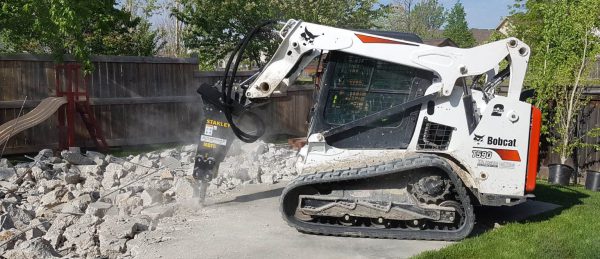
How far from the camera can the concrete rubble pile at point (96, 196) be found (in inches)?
253

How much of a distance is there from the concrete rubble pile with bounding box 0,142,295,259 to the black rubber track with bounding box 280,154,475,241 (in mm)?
1712

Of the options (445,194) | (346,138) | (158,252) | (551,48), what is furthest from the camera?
(551,48)

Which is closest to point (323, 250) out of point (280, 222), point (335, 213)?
point (335, 213)

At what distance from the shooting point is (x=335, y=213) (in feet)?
22.0

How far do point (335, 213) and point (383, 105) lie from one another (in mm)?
1363

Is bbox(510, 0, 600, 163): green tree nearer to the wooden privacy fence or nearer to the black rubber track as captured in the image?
the black rubber track

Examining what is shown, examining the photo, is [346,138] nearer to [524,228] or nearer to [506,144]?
[506,144]

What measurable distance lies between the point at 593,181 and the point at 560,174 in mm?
609

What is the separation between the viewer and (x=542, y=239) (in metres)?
6.68

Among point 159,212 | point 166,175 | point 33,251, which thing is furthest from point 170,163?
point 33,251

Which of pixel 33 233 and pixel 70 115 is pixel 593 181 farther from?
pixel 70 115

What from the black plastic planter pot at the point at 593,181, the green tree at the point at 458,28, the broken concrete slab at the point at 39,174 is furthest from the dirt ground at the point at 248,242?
the green tree at the point at 458,28

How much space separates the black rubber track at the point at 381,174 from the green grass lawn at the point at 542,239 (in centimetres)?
27

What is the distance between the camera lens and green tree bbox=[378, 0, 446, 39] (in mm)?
49156
